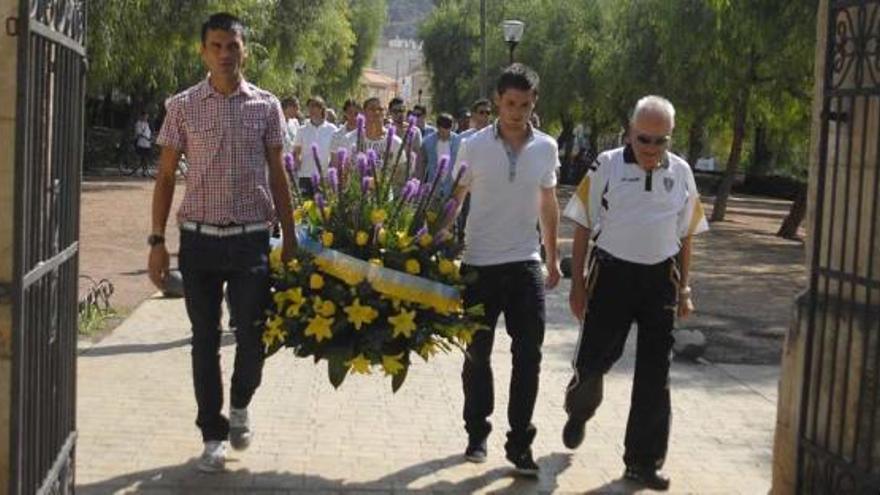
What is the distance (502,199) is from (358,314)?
958 mm

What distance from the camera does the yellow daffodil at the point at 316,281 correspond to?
17.1 ft

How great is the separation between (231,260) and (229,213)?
0.69ft

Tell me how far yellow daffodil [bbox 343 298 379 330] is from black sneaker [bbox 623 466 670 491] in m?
1.49

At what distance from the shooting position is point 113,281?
39.0 feet

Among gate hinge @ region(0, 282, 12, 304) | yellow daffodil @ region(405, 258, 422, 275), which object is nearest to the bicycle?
yellow daffodil @ region(405, 258, 422, 275)

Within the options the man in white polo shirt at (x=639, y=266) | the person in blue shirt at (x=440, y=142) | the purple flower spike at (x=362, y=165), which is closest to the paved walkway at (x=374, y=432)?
the man in white polo shirt at (x=639, y=266)

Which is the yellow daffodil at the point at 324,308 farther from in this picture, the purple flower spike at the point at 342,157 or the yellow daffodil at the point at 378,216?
the purple flower spike at the point at 342,157

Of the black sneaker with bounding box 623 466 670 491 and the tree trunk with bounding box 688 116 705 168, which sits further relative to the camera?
the tree trunk with bounding box 688 116 705 168

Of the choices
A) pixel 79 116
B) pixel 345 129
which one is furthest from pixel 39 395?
pixel 345 129

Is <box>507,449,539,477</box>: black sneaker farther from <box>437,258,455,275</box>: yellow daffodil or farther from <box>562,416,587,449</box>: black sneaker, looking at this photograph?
<box>437,258,455,275</box>: yellow daffodil

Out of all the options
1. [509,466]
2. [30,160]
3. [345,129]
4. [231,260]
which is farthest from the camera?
[345,129]

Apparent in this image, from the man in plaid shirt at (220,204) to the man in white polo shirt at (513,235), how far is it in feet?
3.01

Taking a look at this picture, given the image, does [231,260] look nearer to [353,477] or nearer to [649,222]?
[353,477]

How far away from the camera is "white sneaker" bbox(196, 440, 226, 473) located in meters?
5.44
